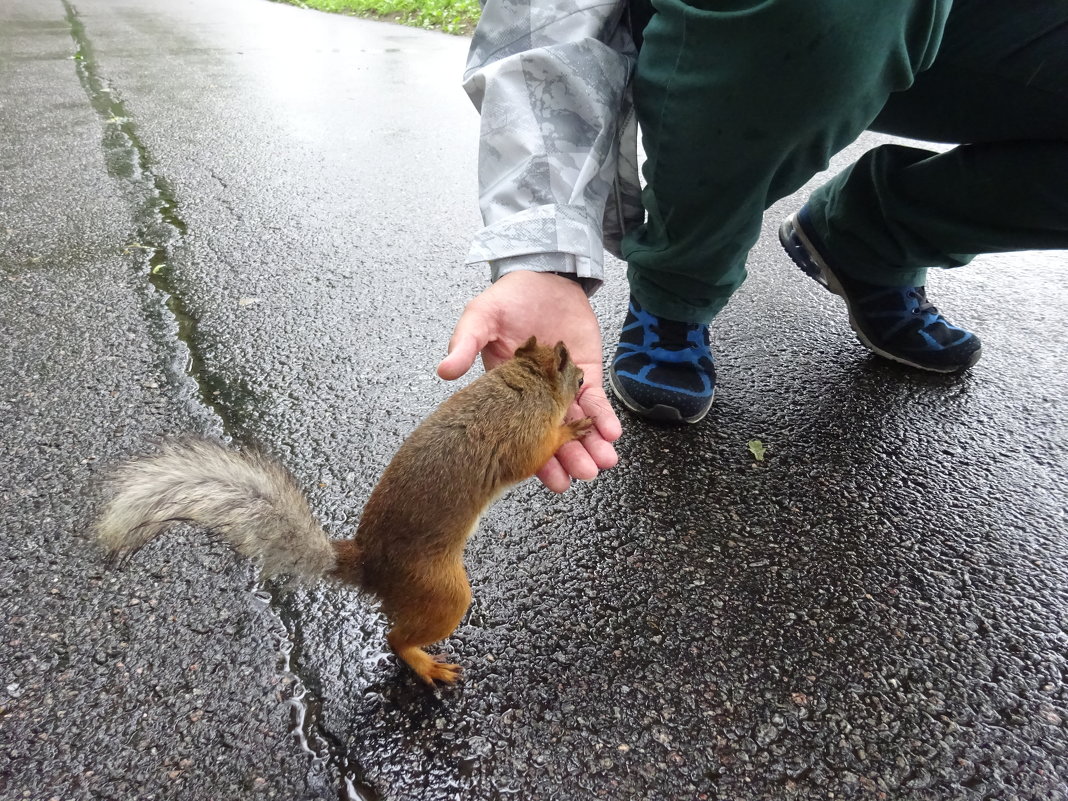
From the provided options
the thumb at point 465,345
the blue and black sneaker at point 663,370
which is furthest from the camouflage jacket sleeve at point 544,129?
the blue and black sneaker at point 663,370

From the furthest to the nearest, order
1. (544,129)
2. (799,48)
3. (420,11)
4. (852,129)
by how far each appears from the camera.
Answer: (420,11), (544,129), (852,129), (799,48)

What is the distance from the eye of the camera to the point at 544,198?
139 centimetres

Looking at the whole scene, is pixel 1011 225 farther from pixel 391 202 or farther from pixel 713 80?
pixel 391 202

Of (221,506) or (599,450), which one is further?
(599,450)

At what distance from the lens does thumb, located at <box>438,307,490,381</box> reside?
45.6 inches

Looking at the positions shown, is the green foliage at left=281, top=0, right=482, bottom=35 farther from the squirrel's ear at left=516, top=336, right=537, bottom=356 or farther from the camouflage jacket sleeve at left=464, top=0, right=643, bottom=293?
the squirrel's ear at left=516, top=336, right=537, bottom=356

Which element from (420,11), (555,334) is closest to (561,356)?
(555,334)

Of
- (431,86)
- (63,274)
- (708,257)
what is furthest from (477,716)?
(431,86)

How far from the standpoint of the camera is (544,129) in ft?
4.65

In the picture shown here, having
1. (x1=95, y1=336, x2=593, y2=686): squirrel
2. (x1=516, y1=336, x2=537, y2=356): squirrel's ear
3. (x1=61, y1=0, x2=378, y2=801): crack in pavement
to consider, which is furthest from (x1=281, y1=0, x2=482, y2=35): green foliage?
(x1=95, y1=336, x2=593, y2=686): squirrel

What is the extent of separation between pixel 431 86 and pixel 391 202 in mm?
2552

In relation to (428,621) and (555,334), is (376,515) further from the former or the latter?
(555,334)

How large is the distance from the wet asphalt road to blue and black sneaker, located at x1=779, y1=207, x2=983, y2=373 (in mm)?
68

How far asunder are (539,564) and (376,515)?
1.33 feet
